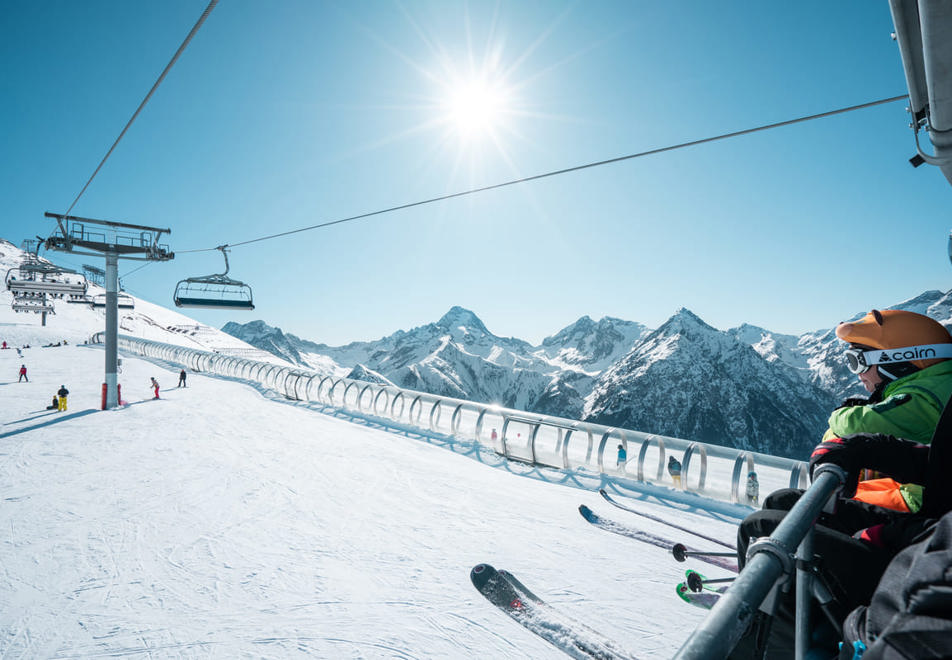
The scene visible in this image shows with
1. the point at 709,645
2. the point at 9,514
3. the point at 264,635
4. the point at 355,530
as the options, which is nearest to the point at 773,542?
the point at 709,645

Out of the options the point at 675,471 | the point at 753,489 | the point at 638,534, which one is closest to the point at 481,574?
the point at 638,534

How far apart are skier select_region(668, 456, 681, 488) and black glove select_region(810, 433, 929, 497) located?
742 cm

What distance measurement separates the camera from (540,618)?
13.2 feet

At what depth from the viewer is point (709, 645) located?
991 mm

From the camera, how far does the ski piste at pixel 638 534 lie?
5266 millimetres

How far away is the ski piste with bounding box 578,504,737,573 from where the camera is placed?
5.27 metres

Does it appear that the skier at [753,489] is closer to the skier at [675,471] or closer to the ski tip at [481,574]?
the skier at [675,471]

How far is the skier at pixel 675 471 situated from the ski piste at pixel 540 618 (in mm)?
5454

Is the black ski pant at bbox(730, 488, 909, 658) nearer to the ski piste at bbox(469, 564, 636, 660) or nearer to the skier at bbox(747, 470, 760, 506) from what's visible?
the ski piste at bbox(469, 564, 636, 660)

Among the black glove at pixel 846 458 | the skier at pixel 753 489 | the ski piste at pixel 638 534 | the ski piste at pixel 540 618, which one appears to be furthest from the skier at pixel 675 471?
the black glove at pixel 846 458

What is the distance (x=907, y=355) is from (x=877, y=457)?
117 centimetres

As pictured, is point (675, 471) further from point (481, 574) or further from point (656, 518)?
point (481, 574)

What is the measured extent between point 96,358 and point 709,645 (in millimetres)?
43082

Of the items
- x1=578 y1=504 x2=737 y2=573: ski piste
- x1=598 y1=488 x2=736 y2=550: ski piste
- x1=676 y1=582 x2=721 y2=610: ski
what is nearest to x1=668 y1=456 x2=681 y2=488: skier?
x1=598 y1=488 x2=736 y2=550: ski piste
